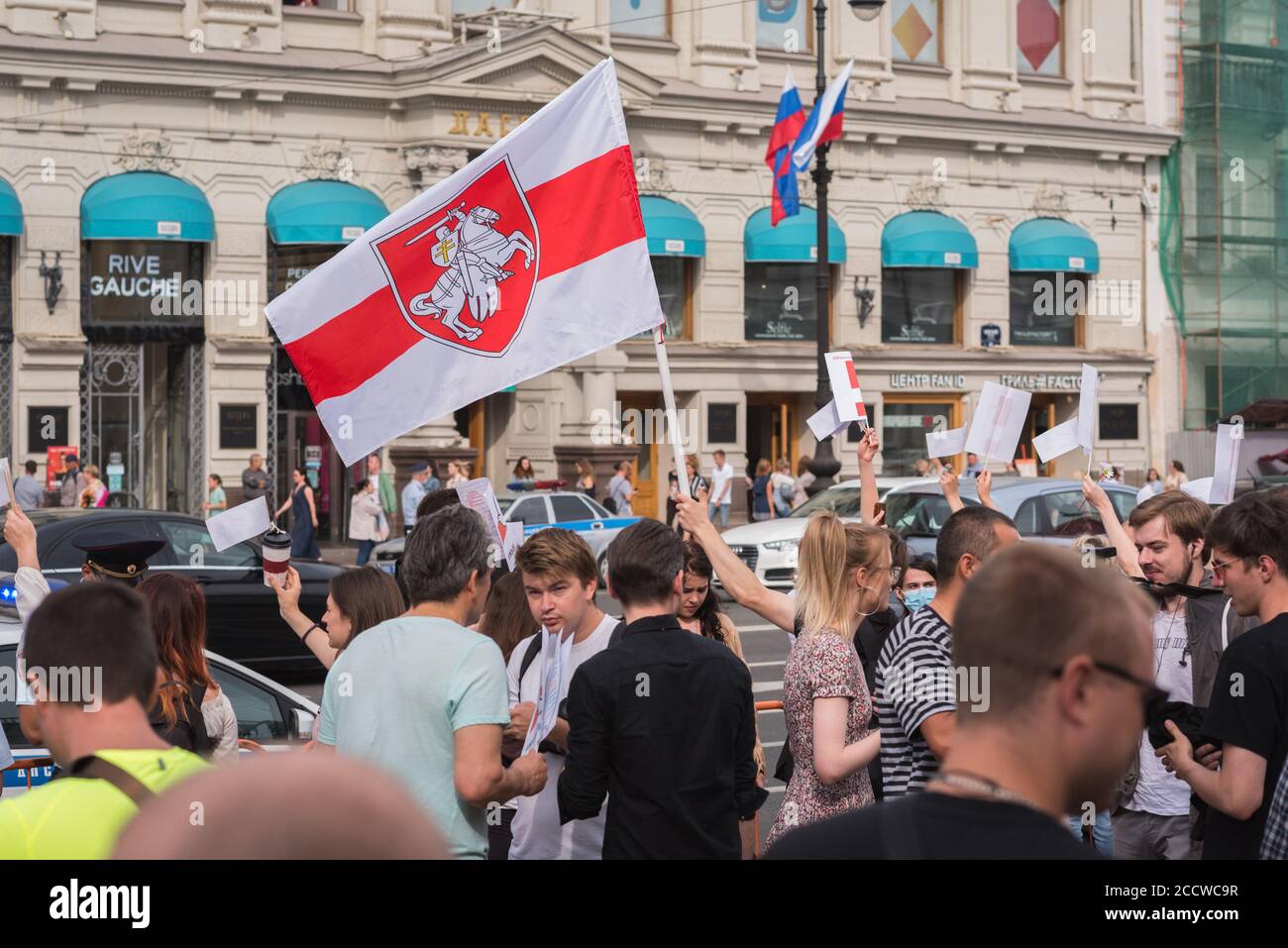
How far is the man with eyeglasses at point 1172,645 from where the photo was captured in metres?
5.77

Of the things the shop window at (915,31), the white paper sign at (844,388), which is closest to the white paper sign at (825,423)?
the white paper sign at (844,388)

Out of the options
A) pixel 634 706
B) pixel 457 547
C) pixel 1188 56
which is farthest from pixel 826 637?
pixel 1188 56

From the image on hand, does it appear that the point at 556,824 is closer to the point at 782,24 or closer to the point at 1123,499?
the point at 1123,499

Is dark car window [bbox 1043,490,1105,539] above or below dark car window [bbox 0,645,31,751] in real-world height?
above

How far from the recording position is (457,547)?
4797 millimetres

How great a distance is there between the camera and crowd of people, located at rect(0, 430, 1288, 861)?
2.50m

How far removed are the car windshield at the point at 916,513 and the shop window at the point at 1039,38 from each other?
2164 cm

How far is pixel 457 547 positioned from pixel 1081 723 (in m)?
2.59

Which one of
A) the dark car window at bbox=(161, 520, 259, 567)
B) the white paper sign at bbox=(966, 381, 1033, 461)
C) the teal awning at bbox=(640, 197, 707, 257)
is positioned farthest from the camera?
the teal awning at bbox=(640, 197, 707, 257)

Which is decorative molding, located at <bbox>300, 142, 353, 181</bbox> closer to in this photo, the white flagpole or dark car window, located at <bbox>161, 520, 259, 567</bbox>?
dark car window, located at <bbox>161, 520, 259, 567</bbox>

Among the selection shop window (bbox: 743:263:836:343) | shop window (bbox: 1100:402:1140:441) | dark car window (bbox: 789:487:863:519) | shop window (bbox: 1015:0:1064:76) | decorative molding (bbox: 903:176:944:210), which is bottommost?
dark car window (bbox: 789:487:863:519)

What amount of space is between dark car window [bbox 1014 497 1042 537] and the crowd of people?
11313mm

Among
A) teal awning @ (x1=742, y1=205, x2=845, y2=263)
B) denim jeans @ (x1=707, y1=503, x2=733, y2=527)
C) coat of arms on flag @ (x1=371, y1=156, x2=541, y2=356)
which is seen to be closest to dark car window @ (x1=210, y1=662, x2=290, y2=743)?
coat of arms on flag @ (x1=371, y1=156, x2=541, y2=356)
